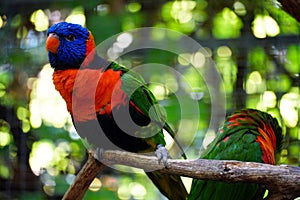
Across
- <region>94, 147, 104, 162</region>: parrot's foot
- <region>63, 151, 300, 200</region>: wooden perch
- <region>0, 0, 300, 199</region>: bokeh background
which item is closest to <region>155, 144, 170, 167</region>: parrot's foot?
<region>63, 151, 300, 200</region>: wooden perch

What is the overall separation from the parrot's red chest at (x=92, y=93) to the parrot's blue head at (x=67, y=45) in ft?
0.17

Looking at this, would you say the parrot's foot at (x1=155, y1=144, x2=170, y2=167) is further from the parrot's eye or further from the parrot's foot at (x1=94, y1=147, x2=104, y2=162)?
the parrot's eye

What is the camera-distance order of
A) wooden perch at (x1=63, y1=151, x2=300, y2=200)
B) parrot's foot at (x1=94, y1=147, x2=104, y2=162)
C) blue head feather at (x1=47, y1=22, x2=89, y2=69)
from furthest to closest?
1. blue head feather at (x1=47, y1=22, x2=89, y2=69)
2. parrot's foot at (x1=94, y1=147, x2=104, y2=162)
3. wooden perch at (x1=63, y1=151, x2=300, y2=200)

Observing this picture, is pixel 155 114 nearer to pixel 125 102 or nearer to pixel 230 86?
pixel 125 102

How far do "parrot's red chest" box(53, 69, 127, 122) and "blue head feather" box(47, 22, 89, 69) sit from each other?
52 mm

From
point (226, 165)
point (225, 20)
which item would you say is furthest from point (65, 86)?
point (225, 20)

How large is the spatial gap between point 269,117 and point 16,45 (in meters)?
0.84

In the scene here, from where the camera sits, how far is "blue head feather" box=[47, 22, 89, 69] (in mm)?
1184

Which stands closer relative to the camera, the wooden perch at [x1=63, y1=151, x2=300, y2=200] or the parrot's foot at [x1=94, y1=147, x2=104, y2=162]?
the wooden perch at [x1=63, y1=151, x2=300, y2=200]

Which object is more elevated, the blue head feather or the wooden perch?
the blue head feather

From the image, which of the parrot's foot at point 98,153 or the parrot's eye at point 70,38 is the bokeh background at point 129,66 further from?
the parrot's foot at point 98,153

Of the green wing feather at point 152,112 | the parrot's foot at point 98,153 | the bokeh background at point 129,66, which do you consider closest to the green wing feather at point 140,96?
the green wing feather at point 152,112

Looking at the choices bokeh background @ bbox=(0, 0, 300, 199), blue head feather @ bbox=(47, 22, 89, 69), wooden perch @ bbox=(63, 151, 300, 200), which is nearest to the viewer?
wooden perch @ bbox=(63, 151, 300, 200)

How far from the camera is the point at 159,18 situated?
170 centimetres
